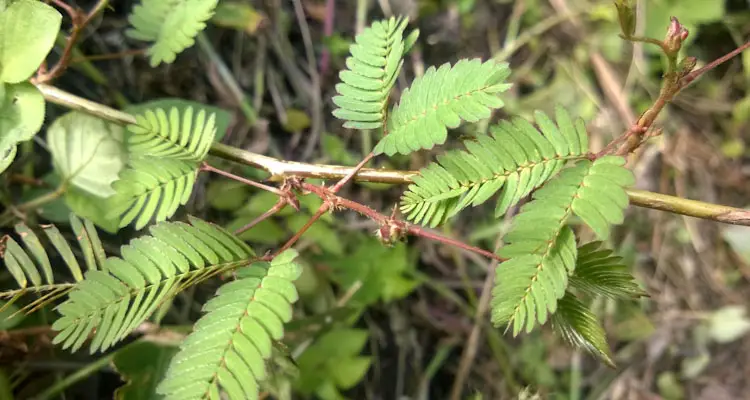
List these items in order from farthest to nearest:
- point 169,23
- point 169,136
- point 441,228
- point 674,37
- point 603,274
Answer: point 441,228, point 169,23, point 169,136, point 603,274, point 674,37

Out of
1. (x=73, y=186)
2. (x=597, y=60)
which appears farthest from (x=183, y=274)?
(x=597, y=60)

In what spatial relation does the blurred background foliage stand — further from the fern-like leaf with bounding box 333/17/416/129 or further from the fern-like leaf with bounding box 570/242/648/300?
the fern-like leaf with bounding box 333/17/416/129

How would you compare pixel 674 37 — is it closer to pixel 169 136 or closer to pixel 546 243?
pixel 546 243

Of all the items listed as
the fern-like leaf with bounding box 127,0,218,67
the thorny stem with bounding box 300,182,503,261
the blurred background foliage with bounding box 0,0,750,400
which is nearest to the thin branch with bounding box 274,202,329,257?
the thorny stem with bounding box 300,182,503,261

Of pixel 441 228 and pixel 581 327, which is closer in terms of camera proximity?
pixel 581 327

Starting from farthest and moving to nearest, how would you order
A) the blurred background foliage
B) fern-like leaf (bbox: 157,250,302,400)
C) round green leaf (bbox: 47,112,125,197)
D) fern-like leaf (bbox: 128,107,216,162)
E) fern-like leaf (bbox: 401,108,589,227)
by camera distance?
the blurred background foliage, round green leaf (bbox: 47,112,125,197), fern-like leaf (bbox: 128,107,216,162), fern-like leaf (bbox: 401,108,589,227), fern-like leaf (bbox: 157,250,302,400)

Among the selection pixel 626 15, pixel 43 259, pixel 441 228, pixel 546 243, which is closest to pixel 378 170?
pixel 546 243
